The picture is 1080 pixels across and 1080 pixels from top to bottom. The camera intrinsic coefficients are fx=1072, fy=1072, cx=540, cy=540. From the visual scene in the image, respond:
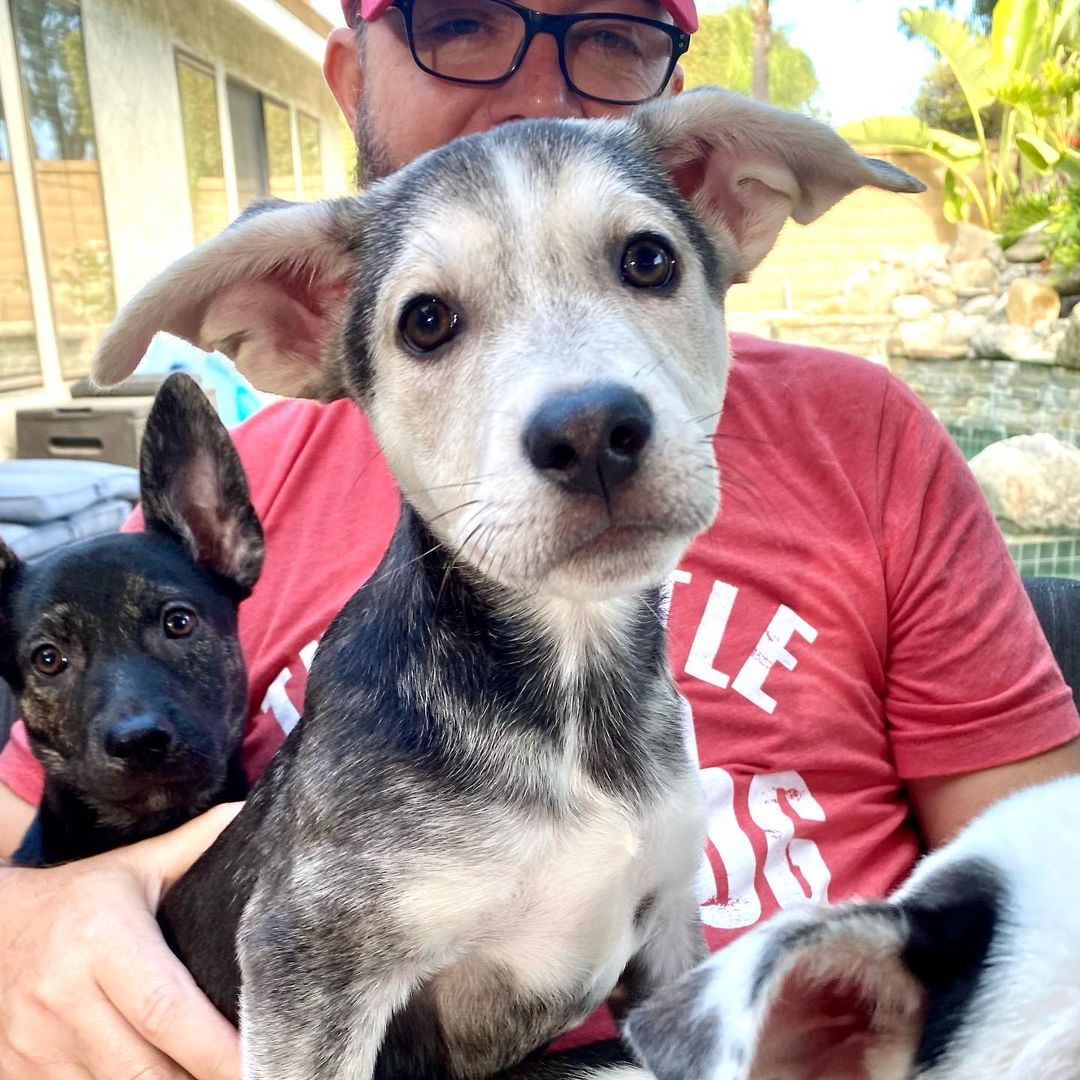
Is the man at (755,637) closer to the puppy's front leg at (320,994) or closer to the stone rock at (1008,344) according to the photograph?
the puppy's front leg at (320,994)

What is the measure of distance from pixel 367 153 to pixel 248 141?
9.45 m

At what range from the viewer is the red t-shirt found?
2.00m

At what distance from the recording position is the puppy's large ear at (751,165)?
1.60 meters

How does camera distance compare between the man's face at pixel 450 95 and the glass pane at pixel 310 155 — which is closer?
the man's face at pixel 450 95

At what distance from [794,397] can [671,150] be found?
0.72 metres

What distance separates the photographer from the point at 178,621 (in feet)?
6.57

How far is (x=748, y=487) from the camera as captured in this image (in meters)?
2.22

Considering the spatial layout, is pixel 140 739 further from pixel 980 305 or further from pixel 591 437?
pixel 980 305

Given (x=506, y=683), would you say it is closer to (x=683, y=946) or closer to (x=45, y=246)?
(x=683, y=946)

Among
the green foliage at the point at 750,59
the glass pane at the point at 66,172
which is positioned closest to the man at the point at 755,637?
the glass pane at the point at 66,172

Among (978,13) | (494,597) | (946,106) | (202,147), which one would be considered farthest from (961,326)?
(494,597)

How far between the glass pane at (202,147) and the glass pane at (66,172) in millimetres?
1463

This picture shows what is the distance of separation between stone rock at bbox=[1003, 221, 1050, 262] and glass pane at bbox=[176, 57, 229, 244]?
8.39 m

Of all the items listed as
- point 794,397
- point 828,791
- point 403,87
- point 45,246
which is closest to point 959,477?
point 794,397
